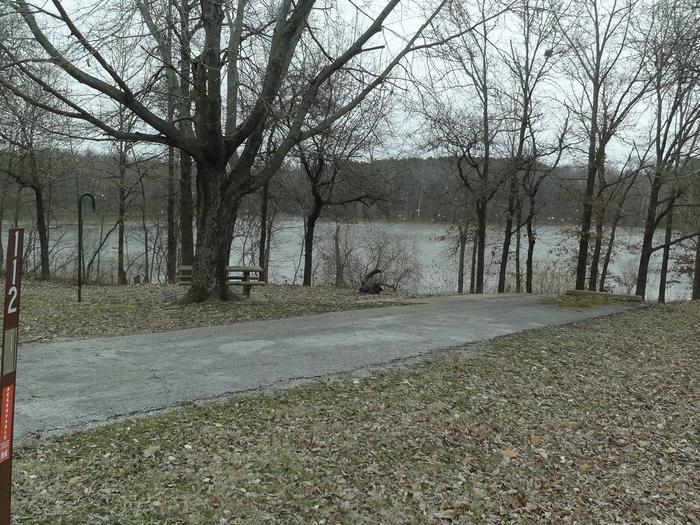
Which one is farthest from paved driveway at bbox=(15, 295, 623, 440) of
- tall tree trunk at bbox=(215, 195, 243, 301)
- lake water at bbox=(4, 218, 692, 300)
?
lake water at bbox=(4, 218, 692, 300)

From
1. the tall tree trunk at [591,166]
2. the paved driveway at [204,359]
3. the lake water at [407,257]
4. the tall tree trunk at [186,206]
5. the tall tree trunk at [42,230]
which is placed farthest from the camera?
the lake water at [407,257]

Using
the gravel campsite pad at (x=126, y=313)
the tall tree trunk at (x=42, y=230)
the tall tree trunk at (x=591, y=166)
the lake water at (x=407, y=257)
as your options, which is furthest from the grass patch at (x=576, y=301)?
the tall tree trunk at (x=42, y=230)

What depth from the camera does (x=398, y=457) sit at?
4719 millimetres

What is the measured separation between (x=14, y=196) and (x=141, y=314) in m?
20.7

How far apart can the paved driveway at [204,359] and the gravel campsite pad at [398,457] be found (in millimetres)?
425

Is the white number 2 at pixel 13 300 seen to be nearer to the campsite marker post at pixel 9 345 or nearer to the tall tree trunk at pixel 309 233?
the campsite marker post at pixel 9 345

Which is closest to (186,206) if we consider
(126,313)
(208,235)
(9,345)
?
(208,235)

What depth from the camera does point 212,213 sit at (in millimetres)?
10883

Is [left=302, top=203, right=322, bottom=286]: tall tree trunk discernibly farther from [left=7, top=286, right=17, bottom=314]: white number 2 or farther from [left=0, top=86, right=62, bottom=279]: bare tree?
[left=7, top=286, right=17, bottom=314]: white number 2

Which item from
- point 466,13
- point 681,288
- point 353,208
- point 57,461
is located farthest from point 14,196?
point 681,288

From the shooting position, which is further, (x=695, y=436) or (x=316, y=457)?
(x=695, y=436)

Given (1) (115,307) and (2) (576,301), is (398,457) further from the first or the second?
(2) (576,301)

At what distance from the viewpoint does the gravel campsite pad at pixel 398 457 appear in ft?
12.1

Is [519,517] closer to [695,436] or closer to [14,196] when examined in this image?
[695,436]
